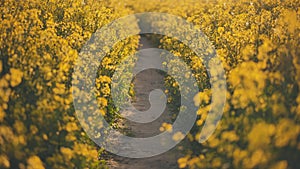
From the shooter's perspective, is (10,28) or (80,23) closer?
(10,28)

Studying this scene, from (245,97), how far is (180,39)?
582 cm

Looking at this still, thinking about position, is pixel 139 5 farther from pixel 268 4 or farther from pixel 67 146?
pixel 67 146

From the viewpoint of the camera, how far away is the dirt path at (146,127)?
6.43 metres

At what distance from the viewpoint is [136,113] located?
855cm

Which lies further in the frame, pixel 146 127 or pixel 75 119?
pixel 146 127

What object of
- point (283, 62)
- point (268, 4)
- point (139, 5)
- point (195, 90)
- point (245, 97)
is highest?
point (139, 5)

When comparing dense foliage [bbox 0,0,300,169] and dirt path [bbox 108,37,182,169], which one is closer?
dense foliage [bbox 0,0,300,169]

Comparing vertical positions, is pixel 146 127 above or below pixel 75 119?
above

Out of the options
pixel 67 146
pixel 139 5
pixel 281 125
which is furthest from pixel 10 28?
pixel 139 5

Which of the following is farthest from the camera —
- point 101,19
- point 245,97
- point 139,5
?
point 139,5

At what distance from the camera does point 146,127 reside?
7848mm

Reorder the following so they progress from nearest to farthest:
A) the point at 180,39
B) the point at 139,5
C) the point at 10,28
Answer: the point at 10,28, the point at 180,39, the point at 139,5

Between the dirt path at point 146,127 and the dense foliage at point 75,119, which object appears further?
the dirt path at point 146,127

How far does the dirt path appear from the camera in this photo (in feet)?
21.1
